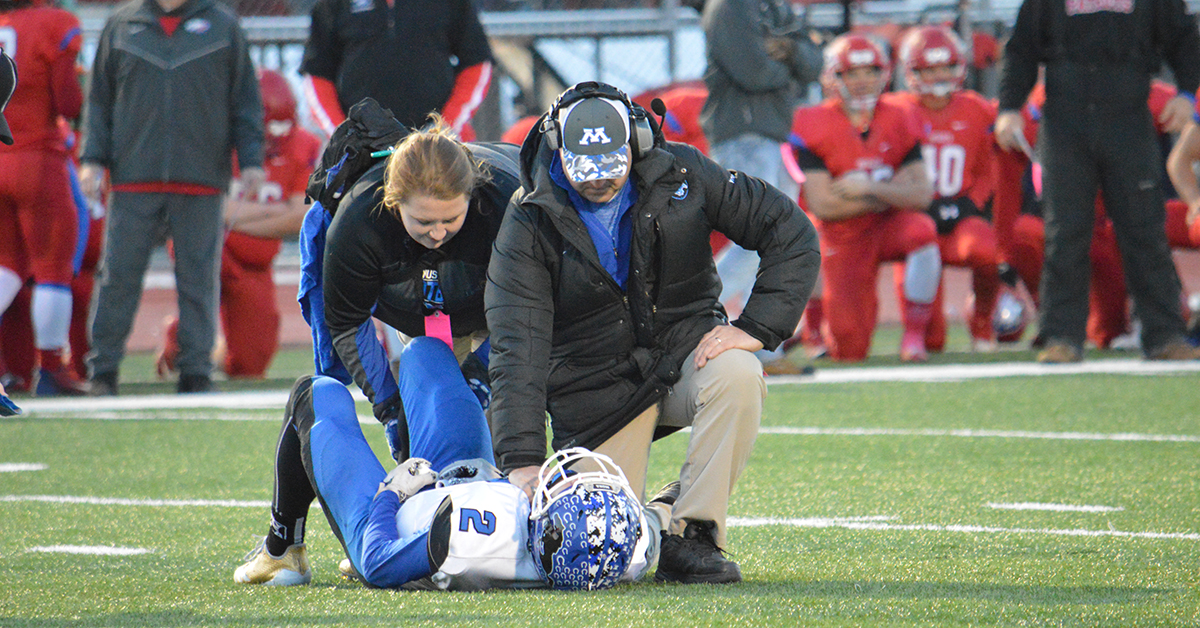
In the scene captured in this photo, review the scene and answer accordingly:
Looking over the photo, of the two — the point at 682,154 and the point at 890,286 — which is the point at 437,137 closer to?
the point at 682,154

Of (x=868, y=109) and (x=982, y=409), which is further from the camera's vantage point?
(x=868, y=109)

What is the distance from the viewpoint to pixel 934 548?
12.5ft

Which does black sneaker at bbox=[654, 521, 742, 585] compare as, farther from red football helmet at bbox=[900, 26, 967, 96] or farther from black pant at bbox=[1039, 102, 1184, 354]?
red football helmet at bbox=[900, 26, 967, 96]

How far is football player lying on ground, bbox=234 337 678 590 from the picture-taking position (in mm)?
3328

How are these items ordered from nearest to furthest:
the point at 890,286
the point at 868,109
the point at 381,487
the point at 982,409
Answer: the point at 381,487 → the point at 982,409 → the point at 868,109 → the point at 890,286

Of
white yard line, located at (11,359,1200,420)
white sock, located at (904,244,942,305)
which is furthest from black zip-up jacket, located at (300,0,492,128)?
white sock, located at (904,244,942,305)

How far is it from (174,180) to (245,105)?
1.84 ft

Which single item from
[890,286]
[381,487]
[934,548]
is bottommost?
[890,286]

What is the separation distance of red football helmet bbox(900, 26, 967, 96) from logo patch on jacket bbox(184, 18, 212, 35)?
4.54 meters

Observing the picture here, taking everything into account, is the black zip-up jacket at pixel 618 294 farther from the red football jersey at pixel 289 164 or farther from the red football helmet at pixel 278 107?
the red football helmet at pixel 278 107

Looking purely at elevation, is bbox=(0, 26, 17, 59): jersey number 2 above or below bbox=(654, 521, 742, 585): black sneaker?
above

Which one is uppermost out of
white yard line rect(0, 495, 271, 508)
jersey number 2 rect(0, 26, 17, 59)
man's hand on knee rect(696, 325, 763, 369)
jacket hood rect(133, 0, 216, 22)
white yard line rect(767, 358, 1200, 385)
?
jacket hood rect(133, 0, 216, 22)

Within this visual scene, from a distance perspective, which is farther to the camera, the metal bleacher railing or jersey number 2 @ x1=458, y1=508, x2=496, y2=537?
the metal bleacher railing

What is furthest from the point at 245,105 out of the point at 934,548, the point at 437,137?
the point at 934,548
